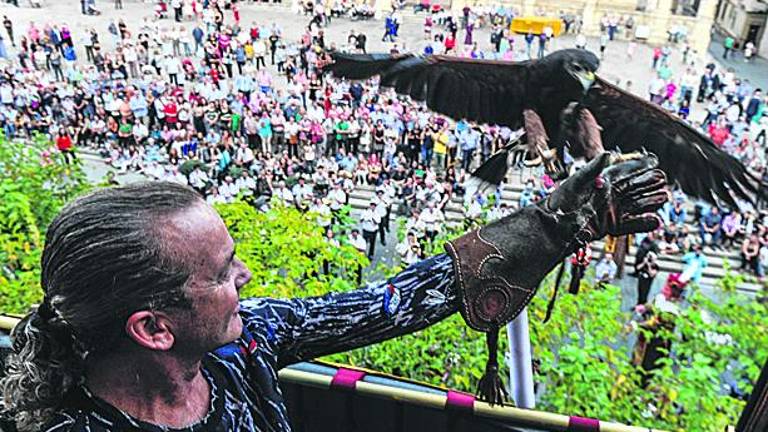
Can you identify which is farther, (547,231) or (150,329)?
(547,231)

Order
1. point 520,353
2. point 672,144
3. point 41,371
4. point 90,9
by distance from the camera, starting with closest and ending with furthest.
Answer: point 41,371, point 520,353, point 672,144, point 90,9

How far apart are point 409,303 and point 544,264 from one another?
51cm

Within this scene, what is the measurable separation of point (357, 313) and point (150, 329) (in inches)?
32.9

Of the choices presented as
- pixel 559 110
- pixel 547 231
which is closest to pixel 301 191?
pixel 559 110

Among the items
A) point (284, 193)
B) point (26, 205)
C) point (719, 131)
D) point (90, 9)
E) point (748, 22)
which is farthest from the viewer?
point (748, 22)

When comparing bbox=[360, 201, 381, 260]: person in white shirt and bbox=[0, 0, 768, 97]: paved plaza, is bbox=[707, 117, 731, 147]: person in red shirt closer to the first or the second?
bbox=[0, 0, 768, 97]: paved plaza

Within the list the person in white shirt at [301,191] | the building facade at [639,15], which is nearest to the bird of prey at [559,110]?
the person in white shirt at [301,191]

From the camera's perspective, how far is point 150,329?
6.57 ft

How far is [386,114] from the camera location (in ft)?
69.3

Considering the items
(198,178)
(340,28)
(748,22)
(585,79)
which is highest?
(585,79)

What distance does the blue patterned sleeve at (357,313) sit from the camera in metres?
2.54

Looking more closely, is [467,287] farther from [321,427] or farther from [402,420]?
[321,427]

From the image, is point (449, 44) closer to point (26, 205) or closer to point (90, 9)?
point (90, 9)

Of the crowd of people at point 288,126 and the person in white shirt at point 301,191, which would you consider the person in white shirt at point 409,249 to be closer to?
the crowd of people at point 288,126
